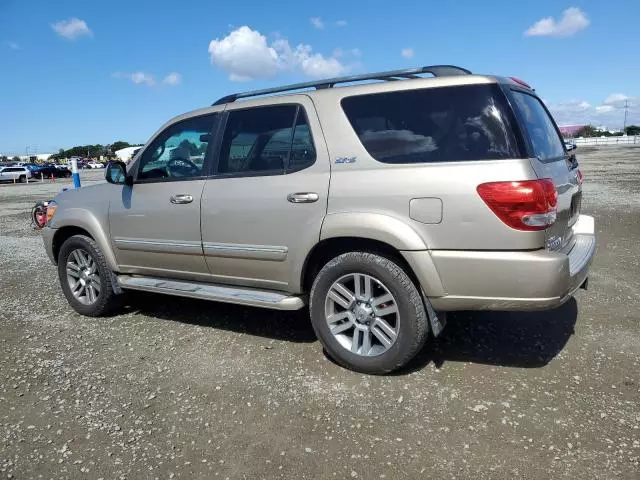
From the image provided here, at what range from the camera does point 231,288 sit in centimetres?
428

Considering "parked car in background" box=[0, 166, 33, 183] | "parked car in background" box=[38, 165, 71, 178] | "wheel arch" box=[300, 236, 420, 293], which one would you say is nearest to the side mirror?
"wheel arch" box=[300, 236, 420, 293]

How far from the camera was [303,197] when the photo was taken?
371cm

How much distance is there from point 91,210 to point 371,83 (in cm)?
299

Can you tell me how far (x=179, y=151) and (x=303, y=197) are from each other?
4.94 ft

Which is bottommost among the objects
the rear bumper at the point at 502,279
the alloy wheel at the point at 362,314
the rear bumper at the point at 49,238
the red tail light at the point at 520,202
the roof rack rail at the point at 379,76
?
the alloy wheel at the point at 362,314

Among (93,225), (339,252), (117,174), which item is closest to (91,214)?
(93,225)

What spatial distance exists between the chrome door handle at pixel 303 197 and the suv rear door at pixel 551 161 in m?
1.41

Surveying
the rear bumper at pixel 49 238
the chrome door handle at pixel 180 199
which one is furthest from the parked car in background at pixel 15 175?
the chrome door handle at pixel 180 199

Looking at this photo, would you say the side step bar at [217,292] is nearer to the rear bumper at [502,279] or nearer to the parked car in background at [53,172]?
the rear bumper at [502,279]

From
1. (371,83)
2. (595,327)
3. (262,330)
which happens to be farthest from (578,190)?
(262,330)

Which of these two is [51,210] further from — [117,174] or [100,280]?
[117,174]

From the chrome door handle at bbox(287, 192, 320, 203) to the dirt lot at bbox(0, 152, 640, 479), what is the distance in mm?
1199

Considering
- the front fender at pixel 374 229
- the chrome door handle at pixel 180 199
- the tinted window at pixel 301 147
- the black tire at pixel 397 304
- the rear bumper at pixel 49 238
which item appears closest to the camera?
the front fender at pixel 374 229

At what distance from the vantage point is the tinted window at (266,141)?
3879 millimetres
